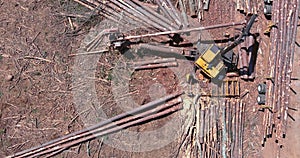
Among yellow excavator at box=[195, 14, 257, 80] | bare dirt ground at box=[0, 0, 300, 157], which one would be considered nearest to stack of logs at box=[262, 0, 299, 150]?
bare dirt ground at box=[0, 0, 300, 157]

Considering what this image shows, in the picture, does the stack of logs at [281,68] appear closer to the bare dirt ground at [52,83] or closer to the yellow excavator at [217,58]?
the bare dirt ground at [52,83]

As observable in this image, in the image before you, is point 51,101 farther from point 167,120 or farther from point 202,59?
point 202,59

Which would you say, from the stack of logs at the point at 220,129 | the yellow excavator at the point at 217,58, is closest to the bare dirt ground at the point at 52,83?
the stack of logs at the point at 220,129

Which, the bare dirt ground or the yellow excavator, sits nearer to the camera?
the yellow excavator

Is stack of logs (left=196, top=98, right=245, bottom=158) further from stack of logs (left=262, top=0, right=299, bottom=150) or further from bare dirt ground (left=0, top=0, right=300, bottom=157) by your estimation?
stack of logs (left=262, top=0, right=299, bottom=150)

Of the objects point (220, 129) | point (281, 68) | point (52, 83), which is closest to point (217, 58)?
point (281, 68)

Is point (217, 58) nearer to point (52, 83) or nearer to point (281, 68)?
point (281, 68)

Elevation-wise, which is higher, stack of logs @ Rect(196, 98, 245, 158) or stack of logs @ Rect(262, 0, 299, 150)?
stack of logs @ Rect(262, 0, 299, 150)
